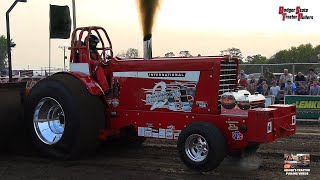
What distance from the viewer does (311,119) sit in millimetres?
12023

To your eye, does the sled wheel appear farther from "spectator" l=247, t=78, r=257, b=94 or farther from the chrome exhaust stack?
"spectator" l=247, t=78, r=257, b=94

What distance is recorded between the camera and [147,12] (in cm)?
693

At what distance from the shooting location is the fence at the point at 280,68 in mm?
13840

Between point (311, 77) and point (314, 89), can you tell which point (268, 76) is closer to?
point (311, 77)

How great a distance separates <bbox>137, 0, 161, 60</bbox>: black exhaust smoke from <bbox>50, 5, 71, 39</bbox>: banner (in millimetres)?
1378

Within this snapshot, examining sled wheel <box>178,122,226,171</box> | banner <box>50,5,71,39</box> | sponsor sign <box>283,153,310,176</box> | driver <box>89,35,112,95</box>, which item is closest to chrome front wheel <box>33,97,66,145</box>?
driver <box>89,35,112,95</box>

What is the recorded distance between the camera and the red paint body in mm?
5723

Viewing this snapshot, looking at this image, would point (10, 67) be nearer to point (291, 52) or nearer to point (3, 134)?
point (3, 134)

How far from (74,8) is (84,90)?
4.80m

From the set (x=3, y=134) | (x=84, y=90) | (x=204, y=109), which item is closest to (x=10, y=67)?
(x=3, y=134)

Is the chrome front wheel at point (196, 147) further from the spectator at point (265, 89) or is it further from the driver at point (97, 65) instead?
the spectator at point (265, 89)

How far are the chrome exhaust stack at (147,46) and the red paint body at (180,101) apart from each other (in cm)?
18

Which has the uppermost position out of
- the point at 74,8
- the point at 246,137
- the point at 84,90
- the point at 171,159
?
the point at 74,8

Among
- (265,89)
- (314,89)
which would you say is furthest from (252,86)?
(314,89)
